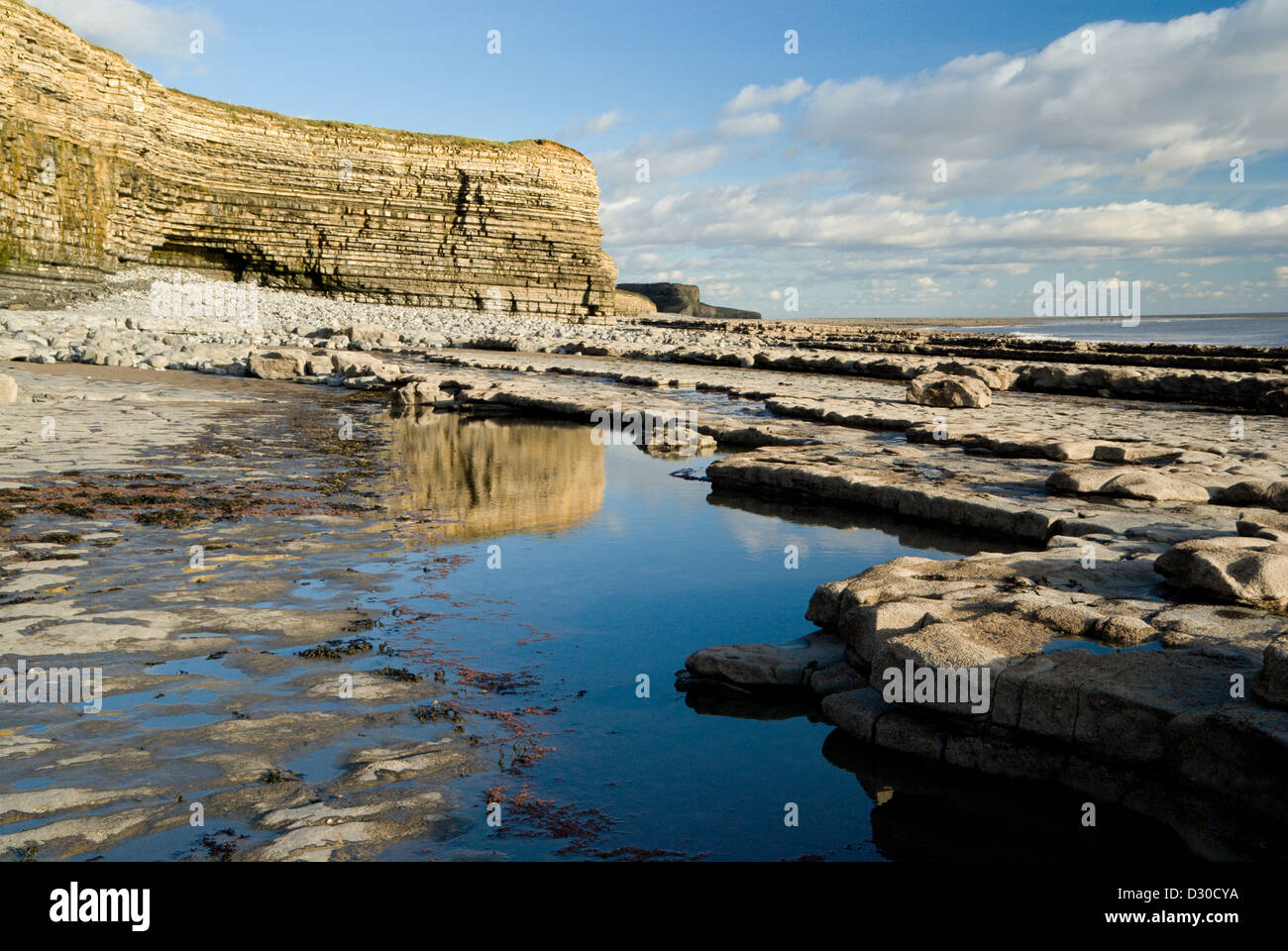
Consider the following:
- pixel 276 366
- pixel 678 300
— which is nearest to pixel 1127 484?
pixel 276 366

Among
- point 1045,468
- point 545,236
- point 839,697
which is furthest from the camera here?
point 545,236

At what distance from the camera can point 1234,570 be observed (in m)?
4.04

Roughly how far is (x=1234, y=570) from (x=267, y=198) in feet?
130

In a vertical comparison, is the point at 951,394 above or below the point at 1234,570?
above

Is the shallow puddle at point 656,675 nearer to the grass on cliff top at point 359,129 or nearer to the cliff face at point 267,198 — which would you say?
the cliff face at point 267,198

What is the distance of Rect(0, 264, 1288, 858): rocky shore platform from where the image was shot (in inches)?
117

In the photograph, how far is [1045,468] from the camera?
855 cm

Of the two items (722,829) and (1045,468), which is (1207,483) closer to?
(1045,468)

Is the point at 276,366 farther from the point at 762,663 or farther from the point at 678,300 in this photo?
the point at 678,300

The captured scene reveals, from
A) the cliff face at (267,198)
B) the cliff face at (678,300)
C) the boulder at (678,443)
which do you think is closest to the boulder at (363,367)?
the boulder at (678,443)

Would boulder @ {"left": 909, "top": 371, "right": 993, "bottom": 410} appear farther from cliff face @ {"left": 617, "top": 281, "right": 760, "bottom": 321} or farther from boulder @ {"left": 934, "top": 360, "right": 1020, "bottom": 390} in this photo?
cliff face @ {"left": 617, "top": 281, "right": 760, "bottom": 321}

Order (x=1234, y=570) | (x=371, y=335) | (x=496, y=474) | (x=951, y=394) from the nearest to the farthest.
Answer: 1. (x=1234, y=570)
2. (x=496, y=474)
3. (x=951, y=394)
4. (x=371, y=335)

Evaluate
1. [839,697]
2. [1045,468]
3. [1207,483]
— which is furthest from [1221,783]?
[1045,468]

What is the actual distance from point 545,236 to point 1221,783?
42.9 meters
